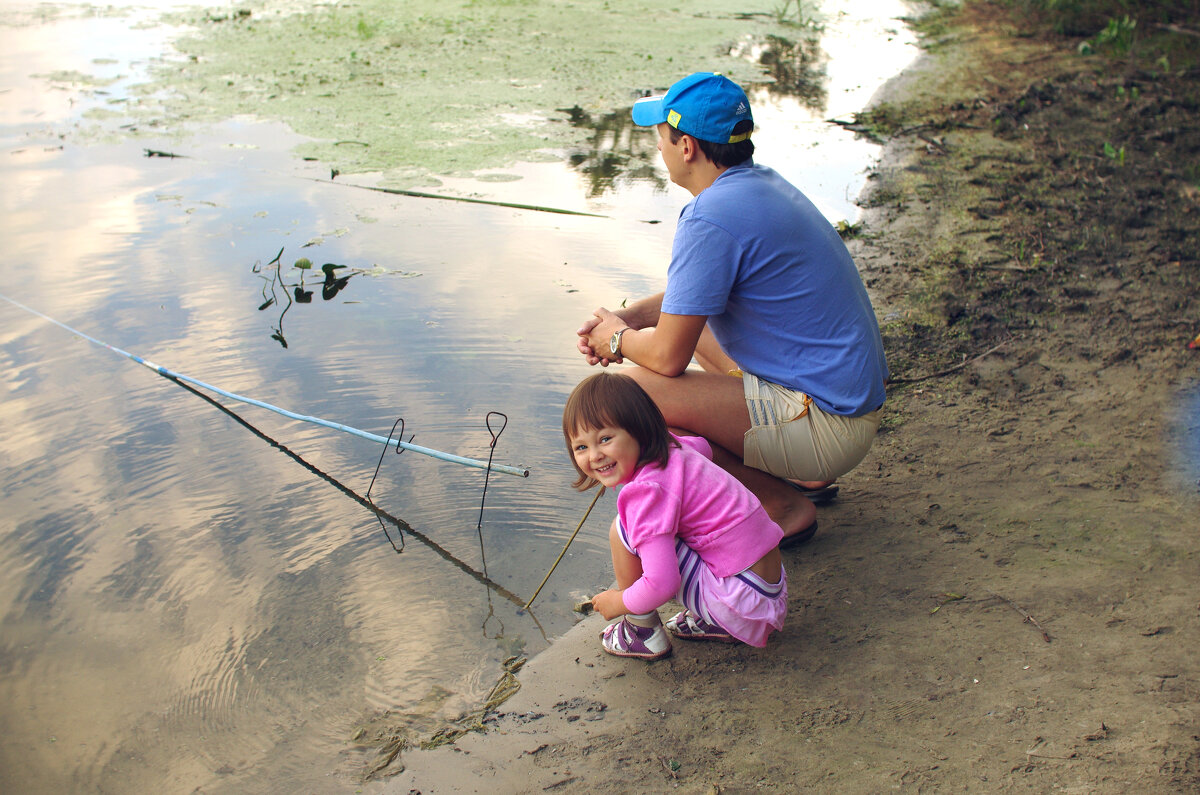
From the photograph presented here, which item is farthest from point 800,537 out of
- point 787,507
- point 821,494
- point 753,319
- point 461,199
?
point 461,199

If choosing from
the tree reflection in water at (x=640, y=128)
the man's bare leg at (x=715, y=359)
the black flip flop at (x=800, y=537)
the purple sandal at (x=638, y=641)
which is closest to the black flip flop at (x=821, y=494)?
the man's bare leg at (x=715, y=359)

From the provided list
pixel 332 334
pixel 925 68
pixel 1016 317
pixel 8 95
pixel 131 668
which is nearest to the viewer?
pixel 131 668

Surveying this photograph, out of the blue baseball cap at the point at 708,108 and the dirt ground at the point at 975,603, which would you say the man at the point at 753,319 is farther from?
the dirt ground at the point at 975,603

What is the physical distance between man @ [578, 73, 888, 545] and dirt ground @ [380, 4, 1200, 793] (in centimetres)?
35

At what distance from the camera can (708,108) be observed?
6.34 ft

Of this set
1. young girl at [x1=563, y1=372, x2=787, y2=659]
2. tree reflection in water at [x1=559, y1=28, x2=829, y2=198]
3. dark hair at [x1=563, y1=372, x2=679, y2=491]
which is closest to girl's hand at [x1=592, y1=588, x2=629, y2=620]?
young girl at [x1=563, y1=372, x2=787, y2=659]

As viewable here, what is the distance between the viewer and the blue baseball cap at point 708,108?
1931mm

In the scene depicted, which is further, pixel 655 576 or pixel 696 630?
pixel 696 630

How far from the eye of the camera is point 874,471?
2.55m

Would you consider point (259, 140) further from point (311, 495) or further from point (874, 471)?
point (874, 471)

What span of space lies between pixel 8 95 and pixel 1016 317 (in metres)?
6.80

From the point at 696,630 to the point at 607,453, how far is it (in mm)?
499

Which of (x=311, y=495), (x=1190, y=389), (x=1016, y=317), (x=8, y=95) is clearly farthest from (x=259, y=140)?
(x=1190, y=389)

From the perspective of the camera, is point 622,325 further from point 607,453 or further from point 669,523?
point 669,523
